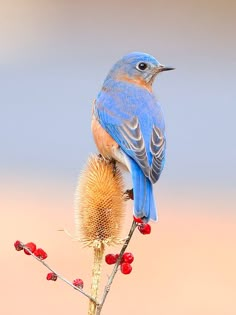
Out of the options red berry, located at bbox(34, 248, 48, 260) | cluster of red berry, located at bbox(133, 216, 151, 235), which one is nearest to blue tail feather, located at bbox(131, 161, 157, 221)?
cluster of red berry, located at bbox(133, 216, 151, 235)

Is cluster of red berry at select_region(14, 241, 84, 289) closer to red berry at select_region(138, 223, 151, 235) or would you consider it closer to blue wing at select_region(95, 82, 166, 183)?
red berry at select_region(138, 223, 151, 235)

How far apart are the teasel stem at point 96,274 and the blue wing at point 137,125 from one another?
39.8 inches

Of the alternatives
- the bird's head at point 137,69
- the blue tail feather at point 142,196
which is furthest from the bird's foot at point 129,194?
the bird's head at point 137,69

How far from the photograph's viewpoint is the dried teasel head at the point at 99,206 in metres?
4.15

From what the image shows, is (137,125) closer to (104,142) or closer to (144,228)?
(104,142)

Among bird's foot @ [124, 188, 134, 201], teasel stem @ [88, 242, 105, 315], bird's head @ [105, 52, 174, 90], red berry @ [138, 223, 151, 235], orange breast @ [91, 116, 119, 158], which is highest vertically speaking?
bird's head @ [105, 52, 174, 90]

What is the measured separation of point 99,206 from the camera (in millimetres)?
4281

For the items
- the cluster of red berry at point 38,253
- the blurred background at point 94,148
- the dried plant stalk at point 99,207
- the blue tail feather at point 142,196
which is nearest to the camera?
the cluster of red berry at point 38,253

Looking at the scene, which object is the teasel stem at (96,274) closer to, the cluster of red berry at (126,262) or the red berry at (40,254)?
the cluster of red berry at (126,262)

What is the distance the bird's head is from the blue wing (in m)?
0.28

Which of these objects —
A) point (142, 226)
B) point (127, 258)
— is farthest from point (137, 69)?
point (127, 258)

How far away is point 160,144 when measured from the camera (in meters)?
5.21

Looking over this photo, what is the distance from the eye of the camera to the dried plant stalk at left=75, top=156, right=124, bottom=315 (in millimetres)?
4117

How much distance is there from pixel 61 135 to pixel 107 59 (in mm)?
3628
